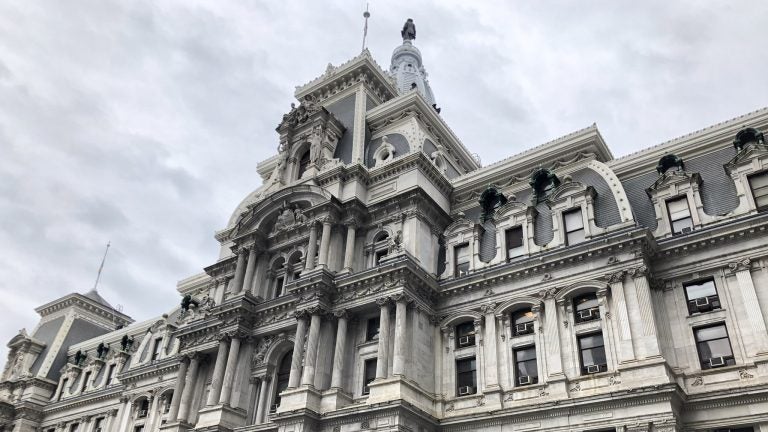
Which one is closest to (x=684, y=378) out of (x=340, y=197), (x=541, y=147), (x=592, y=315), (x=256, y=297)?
(x=592, y=315)

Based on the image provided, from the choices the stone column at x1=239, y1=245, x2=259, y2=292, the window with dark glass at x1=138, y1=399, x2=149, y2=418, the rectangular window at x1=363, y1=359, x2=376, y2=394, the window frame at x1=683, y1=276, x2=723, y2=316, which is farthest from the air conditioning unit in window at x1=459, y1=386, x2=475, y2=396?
the window with dark glass at x1=138, y1=399, x2=149, y2=418

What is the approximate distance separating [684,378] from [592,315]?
15.3 ft

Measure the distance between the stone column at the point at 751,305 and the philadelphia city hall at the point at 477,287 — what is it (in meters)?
0.06

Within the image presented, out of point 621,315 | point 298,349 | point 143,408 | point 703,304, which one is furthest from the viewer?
point 143,408

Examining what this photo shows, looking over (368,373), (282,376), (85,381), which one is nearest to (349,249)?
(368,373)

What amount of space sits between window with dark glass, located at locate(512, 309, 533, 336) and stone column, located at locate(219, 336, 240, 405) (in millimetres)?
16540

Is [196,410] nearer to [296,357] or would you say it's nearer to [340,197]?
[296,357]

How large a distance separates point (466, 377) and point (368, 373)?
17.0 feet

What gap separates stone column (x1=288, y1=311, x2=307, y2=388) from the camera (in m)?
33.9

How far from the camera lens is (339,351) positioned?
33.9 meters

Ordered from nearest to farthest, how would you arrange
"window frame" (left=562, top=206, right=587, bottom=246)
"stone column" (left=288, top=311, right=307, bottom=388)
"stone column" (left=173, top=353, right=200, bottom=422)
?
"window frame" (left=562, top=206, right=587, bottom=246) < "stone column" (left=288, top=311, right=307, bottom=388) < "stone column" (left=173, top=353, right=200, bottom=422)

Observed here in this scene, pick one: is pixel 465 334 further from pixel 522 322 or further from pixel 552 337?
pixel 552 337

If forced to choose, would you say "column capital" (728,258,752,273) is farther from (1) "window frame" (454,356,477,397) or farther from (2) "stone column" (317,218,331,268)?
(2) "stone column" (317,218,331,268)

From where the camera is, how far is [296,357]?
34406 mm
